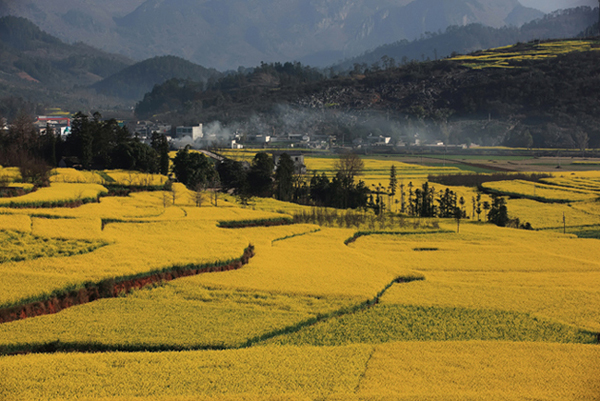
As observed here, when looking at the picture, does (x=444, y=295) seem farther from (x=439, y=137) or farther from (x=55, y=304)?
(x=439, y=137)

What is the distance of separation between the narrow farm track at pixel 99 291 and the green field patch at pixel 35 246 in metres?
5.72

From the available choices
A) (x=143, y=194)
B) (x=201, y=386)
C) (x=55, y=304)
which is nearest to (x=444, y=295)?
(x=201, y=386)

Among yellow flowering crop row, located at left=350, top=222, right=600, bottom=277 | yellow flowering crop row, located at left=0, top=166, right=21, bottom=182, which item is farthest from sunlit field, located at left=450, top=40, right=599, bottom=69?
yellow flowering crop row, located at left=0, top=166, right=21, bottom=182

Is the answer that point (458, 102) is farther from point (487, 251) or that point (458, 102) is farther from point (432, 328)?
point (432, 328)

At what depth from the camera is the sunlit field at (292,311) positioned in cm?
1683

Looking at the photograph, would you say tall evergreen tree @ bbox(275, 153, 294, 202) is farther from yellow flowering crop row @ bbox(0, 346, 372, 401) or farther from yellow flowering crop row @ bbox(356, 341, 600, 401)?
yellow flowering crop row @ bbox(0, 346, 372, 401)

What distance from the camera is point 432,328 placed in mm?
22188

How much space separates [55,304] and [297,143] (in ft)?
338

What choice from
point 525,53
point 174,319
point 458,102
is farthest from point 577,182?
point 525,53

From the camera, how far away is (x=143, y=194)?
53.4 m

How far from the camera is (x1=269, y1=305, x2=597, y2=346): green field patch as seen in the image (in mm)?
21172

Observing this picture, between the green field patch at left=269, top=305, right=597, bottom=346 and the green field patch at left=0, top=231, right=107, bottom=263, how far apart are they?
48.8 feet

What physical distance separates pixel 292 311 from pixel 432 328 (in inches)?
202

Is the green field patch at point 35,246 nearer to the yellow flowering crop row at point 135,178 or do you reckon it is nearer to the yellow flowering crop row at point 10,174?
the yellow flowering crop row at point 10,174
